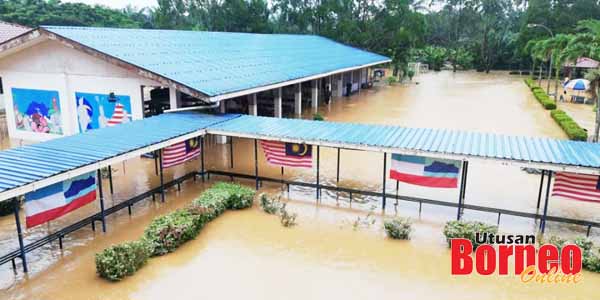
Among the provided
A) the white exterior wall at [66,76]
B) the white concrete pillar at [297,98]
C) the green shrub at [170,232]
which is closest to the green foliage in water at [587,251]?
the green shrub at [170,232]

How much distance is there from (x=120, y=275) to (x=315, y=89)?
23068mm

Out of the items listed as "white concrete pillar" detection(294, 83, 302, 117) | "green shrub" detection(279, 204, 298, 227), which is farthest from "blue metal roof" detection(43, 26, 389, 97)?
"green shrub" detection(279, 204, 298, 227)

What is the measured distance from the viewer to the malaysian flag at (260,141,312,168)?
1441cm

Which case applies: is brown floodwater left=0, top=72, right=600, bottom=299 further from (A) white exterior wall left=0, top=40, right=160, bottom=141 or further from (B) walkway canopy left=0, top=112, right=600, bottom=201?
(A) white exterior wall left=0, top=40, right=160, bottom=141

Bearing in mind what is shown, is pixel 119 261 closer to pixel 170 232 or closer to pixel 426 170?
pixel 170 232

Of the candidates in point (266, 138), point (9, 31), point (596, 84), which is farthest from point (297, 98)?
point (9, 31)

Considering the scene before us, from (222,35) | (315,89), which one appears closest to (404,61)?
(315,89)

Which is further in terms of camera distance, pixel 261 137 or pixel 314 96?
pixel 314 96

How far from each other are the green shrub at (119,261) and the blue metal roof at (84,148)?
7.07ft

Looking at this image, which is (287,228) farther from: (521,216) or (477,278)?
(521,216)

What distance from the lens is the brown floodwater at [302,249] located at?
9.30 meters

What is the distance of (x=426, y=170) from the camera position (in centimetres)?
1280

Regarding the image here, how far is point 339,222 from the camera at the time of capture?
12688 millimetres

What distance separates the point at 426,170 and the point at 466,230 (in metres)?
2.32
